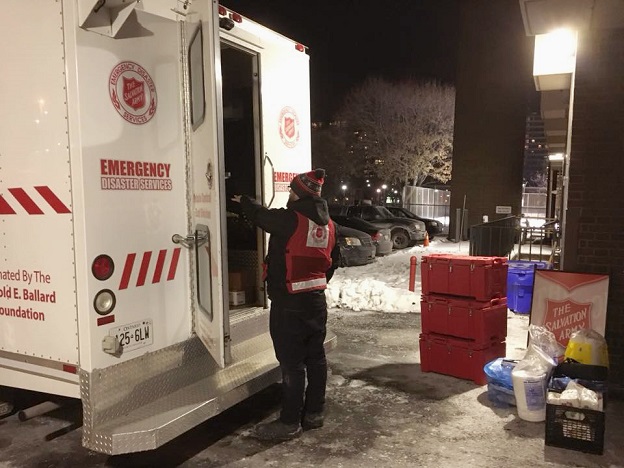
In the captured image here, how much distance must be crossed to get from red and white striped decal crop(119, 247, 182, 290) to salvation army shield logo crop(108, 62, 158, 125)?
2.98 ft

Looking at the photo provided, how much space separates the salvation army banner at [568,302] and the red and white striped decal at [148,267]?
3.70m

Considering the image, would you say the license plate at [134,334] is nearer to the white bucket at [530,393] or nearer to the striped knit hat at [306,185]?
the striped knit hat at [306,185]

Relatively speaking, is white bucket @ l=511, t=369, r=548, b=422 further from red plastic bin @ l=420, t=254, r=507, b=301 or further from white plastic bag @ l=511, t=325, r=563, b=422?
red plastic bin @ l=420, t=254, r=507, b=301

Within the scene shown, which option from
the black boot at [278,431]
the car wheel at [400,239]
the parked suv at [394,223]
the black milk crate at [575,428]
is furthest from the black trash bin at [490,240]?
the black boot at [278,431]

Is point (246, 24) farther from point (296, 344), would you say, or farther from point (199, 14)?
point (296, 344)

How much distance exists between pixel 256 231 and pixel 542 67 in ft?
16.5

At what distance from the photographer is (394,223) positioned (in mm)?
18141

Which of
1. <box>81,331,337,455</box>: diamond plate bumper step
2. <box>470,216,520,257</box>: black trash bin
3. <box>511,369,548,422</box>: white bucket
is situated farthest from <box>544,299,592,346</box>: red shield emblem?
<box>470,216,520,257</box>: black trash bin

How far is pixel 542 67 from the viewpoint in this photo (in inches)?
298

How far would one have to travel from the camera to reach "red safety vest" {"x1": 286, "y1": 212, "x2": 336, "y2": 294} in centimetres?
400

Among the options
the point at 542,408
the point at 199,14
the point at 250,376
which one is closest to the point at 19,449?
the point at 250,376

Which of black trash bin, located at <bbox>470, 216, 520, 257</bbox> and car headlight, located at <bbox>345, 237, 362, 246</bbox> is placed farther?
car headlight, located at <bbox>345, 237, 362, 246</bbox>

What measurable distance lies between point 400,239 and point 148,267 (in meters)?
14.8

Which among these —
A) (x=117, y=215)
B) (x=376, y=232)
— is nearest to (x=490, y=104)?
(x=376, y=232)
